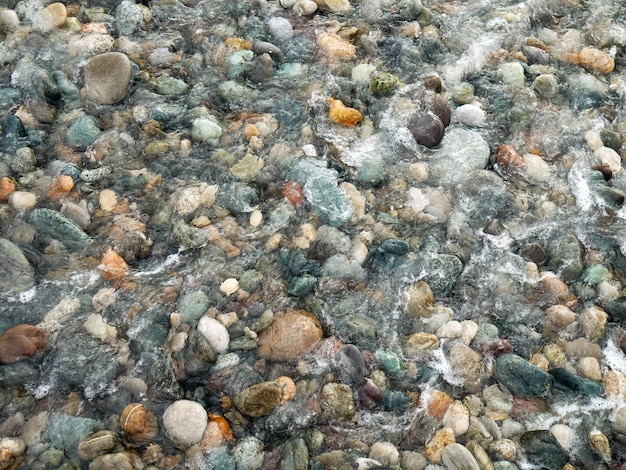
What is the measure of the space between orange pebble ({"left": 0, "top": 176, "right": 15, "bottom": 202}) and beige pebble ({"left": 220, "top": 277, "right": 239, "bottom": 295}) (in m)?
1.50

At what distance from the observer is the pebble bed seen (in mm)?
2609

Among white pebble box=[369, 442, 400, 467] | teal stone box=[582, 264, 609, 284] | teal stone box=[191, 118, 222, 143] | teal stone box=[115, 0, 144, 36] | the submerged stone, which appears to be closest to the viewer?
white pebble box=[369, 442, 400, 467]

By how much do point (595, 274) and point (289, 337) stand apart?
1.77 meters

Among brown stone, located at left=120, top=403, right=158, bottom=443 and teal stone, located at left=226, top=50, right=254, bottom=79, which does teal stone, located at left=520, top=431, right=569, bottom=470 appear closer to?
brown stone, located at left=120, top=403, right=158, bottom=443

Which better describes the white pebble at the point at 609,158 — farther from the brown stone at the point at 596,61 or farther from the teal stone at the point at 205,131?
the teal stone at the point at 205,131

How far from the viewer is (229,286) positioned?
9.93 ft

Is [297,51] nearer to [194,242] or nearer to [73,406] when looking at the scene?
[194,242]

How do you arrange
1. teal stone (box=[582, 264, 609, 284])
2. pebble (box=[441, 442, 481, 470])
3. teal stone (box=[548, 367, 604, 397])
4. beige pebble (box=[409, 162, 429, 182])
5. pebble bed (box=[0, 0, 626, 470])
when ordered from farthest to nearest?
beige pebble (box=[409, 162, 429, 182]) → teal stone (box=[582, 264, 609, 284]) → teal stone (box=[548, 367, 604, 397]) → pebble bed (box=[0, 0, 626, 470]) → pebble (box=[441, 442, 481, 470])

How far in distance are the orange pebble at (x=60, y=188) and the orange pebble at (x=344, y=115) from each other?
5.81ft

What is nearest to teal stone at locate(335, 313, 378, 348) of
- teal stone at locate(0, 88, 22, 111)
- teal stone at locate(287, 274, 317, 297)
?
teal stone at locate(287, 274, 317, 297)

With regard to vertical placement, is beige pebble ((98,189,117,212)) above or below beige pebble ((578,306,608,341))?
below

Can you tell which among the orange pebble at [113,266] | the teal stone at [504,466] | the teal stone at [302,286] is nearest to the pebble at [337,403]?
the teal stone at [302,286]

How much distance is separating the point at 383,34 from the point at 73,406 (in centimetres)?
358

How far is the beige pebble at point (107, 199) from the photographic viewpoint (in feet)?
11.1
